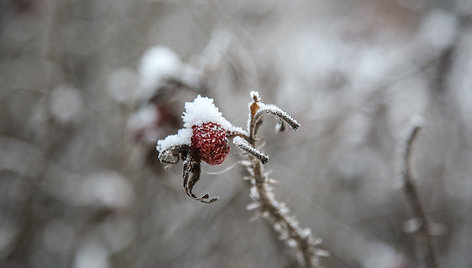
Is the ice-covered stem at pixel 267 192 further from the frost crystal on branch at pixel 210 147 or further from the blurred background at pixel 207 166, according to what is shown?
the blurred background at pixel 207 166

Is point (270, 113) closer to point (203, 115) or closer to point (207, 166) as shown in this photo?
point (203, 115)

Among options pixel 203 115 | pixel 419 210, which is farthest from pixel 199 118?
pixel 419 210

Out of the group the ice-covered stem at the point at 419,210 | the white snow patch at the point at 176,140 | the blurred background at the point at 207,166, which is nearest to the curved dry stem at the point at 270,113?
the white snow patch at the point at 176,140

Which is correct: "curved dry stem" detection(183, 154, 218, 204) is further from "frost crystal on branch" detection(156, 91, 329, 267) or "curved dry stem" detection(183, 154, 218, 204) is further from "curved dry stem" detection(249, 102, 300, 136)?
"curved dry stem" detection(249, 102, 300, 136)

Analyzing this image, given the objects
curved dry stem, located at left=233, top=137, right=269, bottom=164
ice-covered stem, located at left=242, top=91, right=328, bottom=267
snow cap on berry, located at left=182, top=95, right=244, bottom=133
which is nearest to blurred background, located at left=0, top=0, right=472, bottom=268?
ice-covered stem, located at left=242, top=91, right=328, bottom=267

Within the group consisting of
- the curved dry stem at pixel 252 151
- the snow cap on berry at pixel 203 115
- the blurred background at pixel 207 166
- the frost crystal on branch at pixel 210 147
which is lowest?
the curved dry stem at pixel 252 151

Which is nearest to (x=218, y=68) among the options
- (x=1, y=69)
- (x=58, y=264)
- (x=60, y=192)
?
(x=60, y=192)
